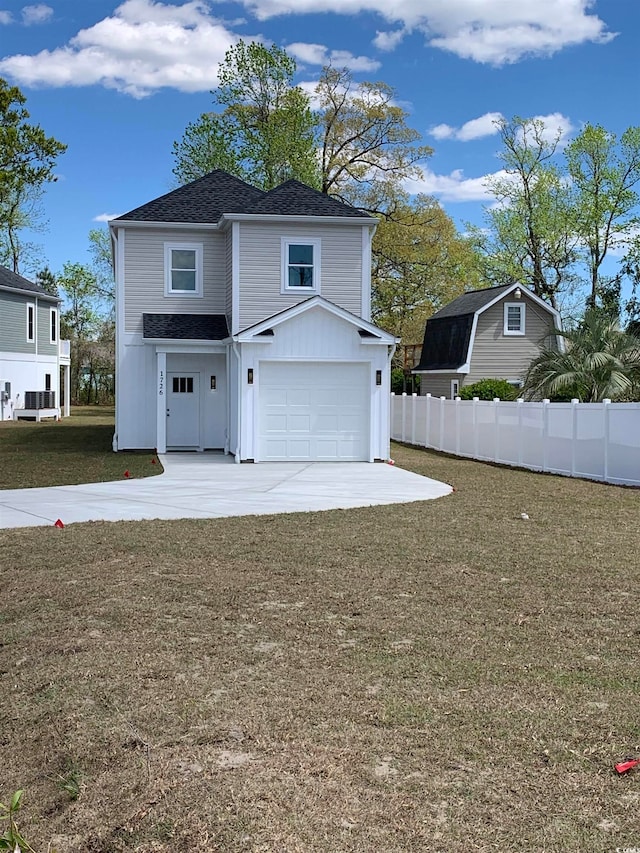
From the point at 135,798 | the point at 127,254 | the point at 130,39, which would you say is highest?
the point at 130,39

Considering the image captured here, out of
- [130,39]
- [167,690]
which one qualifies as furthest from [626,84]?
[167,690]

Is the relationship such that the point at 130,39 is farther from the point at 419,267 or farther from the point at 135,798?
the point at 135,798

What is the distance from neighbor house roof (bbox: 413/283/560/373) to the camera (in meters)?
35.7

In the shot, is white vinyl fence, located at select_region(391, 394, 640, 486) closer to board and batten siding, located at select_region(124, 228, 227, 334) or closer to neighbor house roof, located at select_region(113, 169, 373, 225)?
neighbor house roof, located at select_region(113, 169, 373, 225)

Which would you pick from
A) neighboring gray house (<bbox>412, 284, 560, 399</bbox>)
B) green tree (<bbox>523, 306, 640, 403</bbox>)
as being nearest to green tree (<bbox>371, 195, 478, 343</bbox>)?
neighboring gray house (<bbox>412, 284, 560, 399</bbox>)

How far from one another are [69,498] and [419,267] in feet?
99.0

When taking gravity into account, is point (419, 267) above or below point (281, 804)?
above

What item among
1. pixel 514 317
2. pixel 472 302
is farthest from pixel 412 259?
pixel 514 317

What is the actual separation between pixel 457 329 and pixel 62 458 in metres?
19.8

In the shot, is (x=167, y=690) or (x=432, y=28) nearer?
(x=167, y=690)

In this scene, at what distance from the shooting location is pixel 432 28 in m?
30.8

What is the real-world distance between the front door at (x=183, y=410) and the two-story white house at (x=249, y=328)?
28 millimetres

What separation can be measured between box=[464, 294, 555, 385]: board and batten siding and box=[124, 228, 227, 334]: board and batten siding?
14.7 metres

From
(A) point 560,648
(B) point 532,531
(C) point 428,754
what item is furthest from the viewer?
(B) point 532,531
